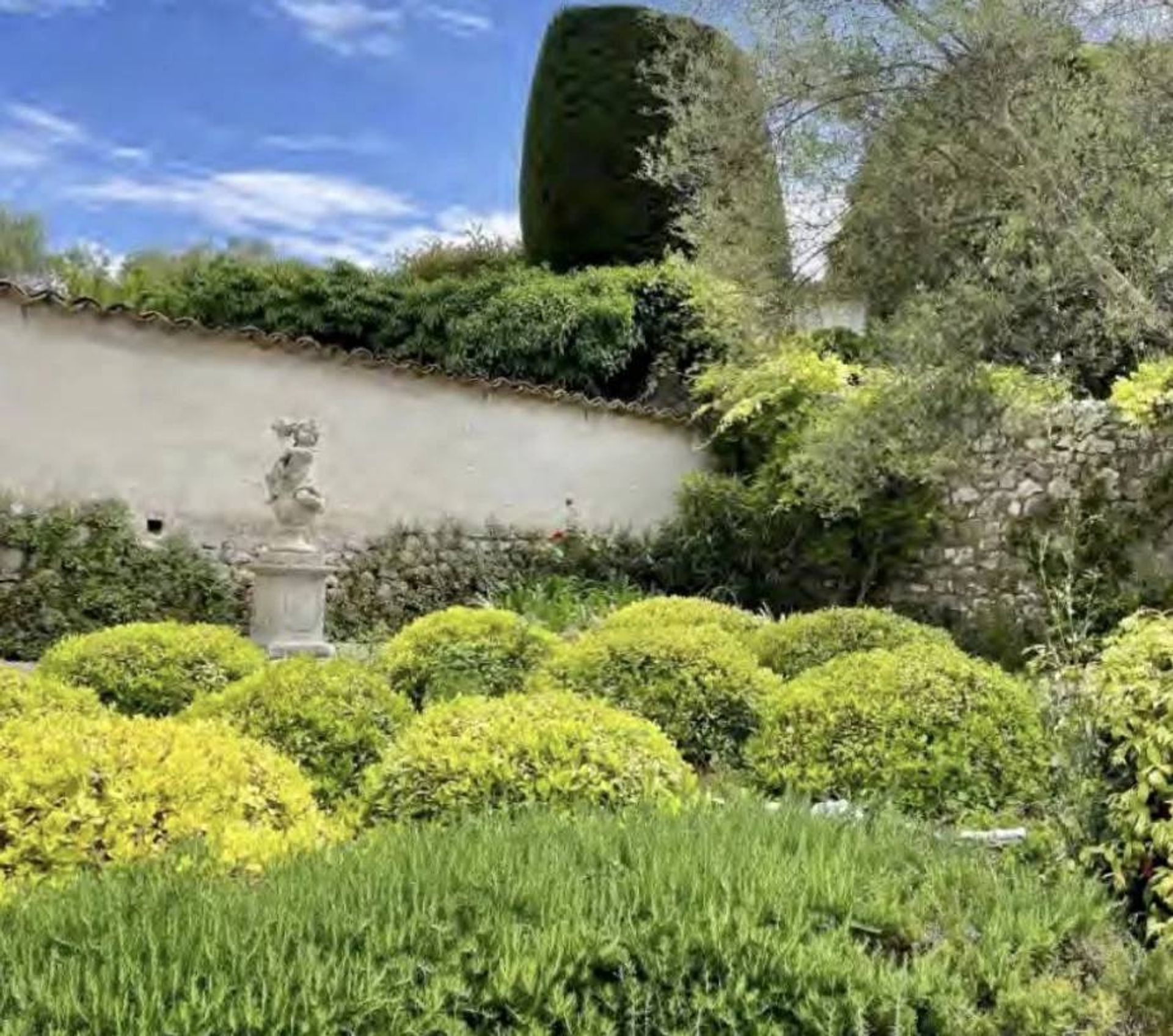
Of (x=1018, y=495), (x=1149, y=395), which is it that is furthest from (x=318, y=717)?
(x=1018, y=495)

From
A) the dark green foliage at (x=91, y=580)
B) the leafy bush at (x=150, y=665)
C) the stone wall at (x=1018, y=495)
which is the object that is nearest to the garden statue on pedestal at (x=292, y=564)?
the dark green foliage at (x=91, y=580)

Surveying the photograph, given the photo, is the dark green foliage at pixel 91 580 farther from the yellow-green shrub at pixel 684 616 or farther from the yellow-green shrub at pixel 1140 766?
the yellow-green shrub at pixel 1140 766

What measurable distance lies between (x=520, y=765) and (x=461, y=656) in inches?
120

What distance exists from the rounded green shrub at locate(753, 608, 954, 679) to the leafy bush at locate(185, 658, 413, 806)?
2.45m

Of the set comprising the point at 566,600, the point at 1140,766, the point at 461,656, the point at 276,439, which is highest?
the point at 276,439

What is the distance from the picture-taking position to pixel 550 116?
15.8 m

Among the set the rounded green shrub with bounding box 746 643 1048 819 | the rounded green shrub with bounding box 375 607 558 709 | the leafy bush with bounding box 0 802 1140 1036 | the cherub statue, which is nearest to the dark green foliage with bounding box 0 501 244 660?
the cherub statue

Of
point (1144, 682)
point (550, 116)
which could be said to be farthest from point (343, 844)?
point (550, 116)

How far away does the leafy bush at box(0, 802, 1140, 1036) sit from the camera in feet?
7.04

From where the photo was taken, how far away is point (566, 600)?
11.4 metres

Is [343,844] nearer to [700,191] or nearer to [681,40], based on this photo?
[700,191]

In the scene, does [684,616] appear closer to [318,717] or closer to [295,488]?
[295,488]

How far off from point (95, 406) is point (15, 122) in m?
Result: 2.43

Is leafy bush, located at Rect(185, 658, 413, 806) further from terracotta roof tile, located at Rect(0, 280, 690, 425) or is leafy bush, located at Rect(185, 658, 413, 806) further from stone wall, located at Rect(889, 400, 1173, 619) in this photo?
stone wall, located at Rect(889, 400, 1173, 619)
